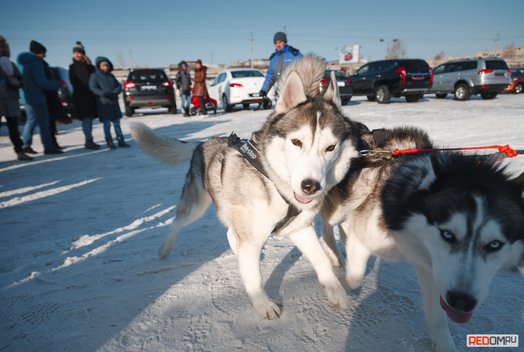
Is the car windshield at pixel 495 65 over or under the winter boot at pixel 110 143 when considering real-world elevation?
over

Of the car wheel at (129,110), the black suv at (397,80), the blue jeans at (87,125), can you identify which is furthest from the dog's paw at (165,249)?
the black suv at (397,80)

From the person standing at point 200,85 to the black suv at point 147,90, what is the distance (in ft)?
5.58

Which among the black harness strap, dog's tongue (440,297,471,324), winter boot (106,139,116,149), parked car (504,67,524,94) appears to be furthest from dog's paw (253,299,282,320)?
parked car (504,67,524,94)

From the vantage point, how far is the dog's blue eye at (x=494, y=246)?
1503 mm

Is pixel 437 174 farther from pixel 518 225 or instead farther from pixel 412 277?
pixel 412 277

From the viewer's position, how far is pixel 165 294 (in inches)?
91.2

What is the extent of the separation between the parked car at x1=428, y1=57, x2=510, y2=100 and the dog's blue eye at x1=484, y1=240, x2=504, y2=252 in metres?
16.9

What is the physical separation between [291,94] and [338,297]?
1487 mm

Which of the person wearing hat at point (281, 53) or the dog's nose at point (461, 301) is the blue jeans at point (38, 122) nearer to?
the person wearing hat at point (281, 53)

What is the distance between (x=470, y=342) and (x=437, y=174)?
1.04 meters

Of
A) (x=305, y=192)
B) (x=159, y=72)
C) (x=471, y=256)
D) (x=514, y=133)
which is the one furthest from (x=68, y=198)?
(x=159, y=72)

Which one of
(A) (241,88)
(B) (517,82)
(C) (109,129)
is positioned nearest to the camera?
(C) (109,129)

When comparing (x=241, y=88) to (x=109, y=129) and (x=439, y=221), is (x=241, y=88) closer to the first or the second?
(x=109, y=129)

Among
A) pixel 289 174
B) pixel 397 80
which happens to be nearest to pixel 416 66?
pixel 397 80
